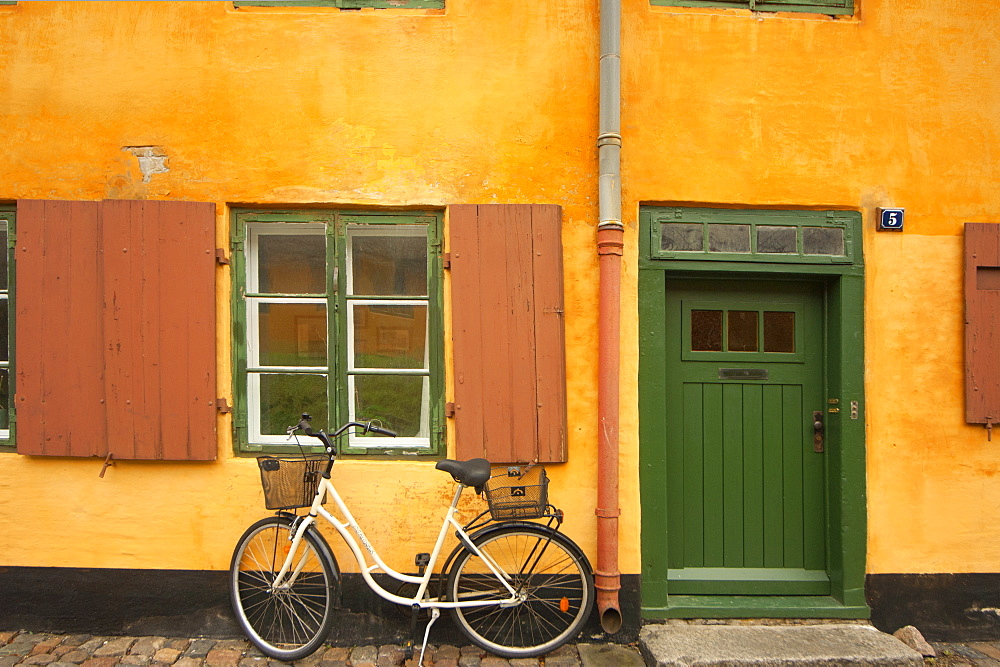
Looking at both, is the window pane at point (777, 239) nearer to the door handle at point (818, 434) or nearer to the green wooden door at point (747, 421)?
the green wooden door at point (747, 421)

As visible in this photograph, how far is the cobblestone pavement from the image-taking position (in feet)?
11.5

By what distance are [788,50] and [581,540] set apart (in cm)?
312

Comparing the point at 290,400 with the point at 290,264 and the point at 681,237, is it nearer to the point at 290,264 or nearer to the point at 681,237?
the point at 290,264

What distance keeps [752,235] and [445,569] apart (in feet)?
8.49

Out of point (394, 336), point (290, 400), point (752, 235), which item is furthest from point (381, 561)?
point (752, 235)

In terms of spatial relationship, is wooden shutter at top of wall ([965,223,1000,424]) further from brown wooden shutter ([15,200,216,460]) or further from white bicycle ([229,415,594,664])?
brown wooden shutter ([15,200,216,460])

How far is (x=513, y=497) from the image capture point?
3.43 metres

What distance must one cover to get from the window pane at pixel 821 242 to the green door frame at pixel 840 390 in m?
0.03

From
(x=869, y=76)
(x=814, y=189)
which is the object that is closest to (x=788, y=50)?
(x=869, y=76)

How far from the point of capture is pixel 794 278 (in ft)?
13.1

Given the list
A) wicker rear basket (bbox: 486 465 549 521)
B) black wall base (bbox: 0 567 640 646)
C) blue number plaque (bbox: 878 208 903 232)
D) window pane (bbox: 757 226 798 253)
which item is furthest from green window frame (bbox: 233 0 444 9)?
black wall base (bbox: 0 567 640 646)

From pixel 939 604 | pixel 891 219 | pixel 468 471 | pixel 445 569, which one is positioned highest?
pixel 891 219

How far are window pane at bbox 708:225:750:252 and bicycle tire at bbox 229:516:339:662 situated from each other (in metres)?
2.79

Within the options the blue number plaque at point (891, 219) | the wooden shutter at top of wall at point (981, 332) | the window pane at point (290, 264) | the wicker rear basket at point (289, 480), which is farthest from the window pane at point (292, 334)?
the wooden shutter at top of wall at point (981, 332)
